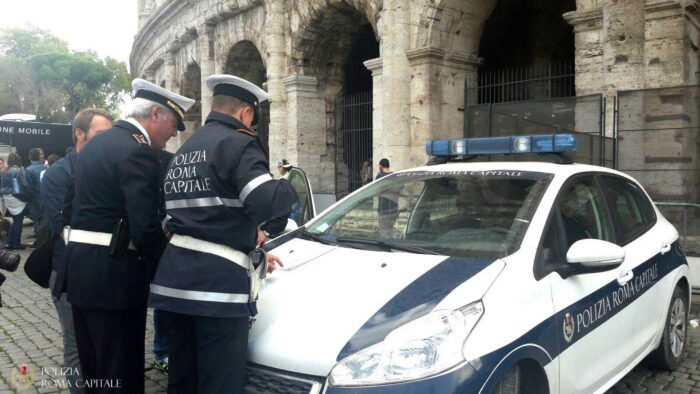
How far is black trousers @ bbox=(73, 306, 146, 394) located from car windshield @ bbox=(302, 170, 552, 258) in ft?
3.71

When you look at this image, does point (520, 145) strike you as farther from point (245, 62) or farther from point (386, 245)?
point (245, 62)

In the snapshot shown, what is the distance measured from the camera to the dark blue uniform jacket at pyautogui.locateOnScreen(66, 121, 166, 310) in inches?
109

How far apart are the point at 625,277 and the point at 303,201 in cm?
311

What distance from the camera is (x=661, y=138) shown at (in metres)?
7.44

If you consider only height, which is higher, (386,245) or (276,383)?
(386,245)

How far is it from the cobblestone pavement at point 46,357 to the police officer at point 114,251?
122 cm

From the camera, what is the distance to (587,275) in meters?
3.02

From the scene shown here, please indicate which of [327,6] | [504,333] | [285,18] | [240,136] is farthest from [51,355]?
[285,18]

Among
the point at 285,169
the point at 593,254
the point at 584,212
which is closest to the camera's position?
the point at 593,254

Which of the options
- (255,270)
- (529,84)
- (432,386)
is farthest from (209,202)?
(529,84)

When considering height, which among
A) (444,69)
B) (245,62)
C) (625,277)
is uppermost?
(245,62)

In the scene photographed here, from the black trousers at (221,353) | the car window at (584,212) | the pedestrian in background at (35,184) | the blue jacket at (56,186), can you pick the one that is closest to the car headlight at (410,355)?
the black trousers at (221,353)

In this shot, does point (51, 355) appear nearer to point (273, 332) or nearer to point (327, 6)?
point (273, 332)

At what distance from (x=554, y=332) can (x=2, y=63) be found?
68.9 m
